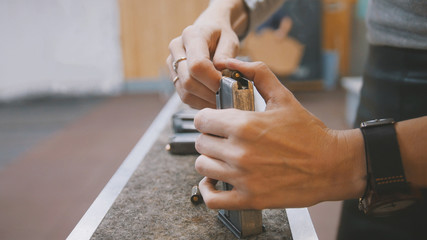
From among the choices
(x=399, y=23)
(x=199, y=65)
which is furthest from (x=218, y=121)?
(x=399, y=23)

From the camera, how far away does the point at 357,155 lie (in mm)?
431

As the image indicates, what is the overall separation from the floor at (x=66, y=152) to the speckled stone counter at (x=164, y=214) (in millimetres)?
433

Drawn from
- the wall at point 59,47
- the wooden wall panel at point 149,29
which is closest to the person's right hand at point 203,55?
the wooden wall panel at point 149,29

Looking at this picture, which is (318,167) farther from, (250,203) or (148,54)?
(148,54)

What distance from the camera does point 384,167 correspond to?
422 mm

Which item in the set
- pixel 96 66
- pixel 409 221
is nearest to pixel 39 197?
pixel 409 221

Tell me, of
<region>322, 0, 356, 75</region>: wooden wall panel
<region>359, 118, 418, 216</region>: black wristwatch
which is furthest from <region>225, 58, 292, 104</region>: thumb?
<region>322, 0, 356, 75</region>: wooden wall panel

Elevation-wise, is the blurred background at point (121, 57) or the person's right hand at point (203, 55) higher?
the person's right hand at point (203, 55)

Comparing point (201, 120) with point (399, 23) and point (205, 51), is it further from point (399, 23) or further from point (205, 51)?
point (399, 23)

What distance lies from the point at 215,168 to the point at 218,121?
6cm

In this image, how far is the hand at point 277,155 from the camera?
16.0 inches

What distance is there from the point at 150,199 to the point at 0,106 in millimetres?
4127

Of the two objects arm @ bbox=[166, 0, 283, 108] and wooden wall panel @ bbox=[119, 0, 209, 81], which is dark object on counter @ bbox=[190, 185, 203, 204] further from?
wooden wall panel @ bbox=[119, 0, 209, 81]

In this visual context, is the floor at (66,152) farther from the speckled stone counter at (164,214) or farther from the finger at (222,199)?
the finger at (222,199)
